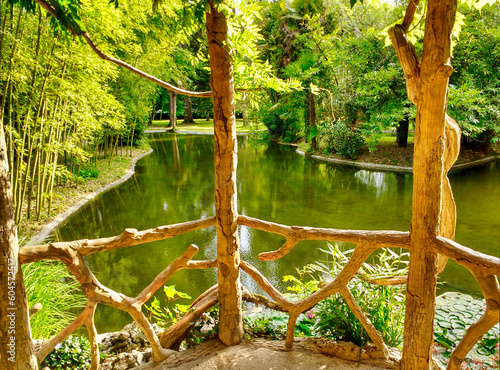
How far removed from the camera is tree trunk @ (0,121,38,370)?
1452 mm

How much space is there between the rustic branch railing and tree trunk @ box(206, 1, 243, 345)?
107mm

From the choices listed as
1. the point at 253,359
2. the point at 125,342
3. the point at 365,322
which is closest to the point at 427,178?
the point at 365,322

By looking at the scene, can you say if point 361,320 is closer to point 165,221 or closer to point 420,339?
point 420,339

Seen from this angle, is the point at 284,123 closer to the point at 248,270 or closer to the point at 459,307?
the point at 459,307

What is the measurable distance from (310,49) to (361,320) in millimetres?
12729

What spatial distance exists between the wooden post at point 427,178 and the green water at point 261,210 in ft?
8.01

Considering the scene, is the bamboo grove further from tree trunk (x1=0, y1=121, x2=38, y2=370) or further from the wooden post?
the wooden post

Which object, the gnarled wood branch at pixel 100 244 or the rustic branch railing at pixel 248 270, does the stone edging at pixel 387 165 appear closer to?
the rustic branch railing at pixel 248 270

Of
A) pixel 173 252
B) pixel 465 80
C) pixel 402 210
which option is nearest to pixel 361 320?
pixel 173 252

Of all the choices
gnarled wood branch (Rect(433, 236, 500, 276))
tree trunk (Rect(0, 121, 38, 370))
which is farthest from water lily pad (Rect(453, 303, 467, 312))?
tree trunk (Rect(0, 121, 38, 370))

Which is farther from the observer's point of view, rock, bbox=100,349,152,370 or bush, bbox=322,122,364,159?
bush, bbox=322,122,364,159

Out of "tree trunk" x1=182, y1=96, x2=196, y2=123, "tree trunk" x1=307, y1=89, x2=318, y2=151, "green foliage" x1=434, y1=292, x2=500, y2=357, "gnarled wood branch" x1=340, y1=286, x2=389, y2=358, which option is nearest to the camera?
"gnarled wood branch" x1=340, y1=286, x2=389, y2=358

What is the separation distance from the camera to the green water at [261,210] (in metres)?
4.18

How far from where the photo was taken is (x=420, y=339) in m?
1.59
